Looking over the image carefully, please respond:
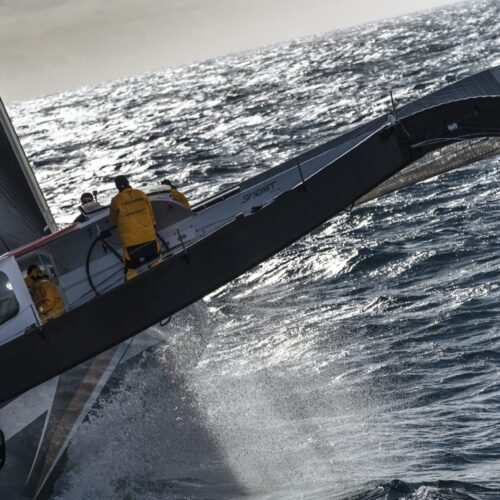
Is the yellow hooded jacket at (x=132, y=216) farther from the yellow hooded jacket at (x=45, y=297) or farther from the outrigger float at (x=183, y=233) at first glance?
the yellow hooded jacket at (x=45, y=297)

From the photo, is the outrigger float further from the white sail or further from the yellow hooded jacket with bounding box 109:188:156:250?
the yellow hooded jacket with bounding box 109:188:156:250

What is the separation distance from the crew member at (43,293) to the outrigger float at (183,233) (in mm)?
260

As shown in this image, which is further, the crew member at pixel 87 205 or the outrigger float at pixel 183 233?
the crew member at pixel 87 205

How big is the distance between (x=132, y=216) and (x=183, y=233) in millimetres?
1639

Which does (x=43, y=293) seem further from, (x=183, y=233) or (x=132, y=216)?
(x=183, y=233)

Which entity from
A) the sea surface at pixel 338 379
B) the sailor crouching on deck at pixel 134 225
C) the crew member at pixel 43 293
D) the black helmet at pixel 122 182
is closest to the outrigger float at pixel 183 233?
the crew member at pixel 43 293

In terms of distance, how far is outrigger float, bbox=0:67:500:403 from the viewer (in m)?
8.19

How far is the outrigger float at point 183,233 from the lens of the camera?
819 centimetres

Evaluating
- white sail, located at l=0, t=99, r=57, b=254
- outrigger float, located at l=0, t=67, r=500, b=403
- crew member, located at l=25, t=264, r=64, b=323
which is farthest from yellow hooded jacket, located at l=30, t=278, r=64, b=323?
white sail, located at l=0, t=99, r=57, b=254

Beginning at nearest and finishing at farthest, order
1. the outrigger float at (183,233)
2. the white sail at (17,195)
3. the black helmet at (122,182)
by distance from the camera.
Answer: the outrigger float at (183,233), the black helmet at (122,182), the white sail at (17,195)

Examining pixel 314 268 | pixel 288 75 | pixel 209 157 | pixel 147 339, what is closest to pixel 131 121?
pixel 288 75

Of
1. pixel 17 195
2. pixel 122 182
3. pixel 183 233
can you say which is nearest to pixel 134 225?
pixel 122 182

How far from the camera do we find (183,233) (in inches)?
420

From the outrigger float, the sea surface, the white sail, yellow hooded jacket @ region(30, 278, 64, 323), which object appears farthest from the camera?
the white sail
